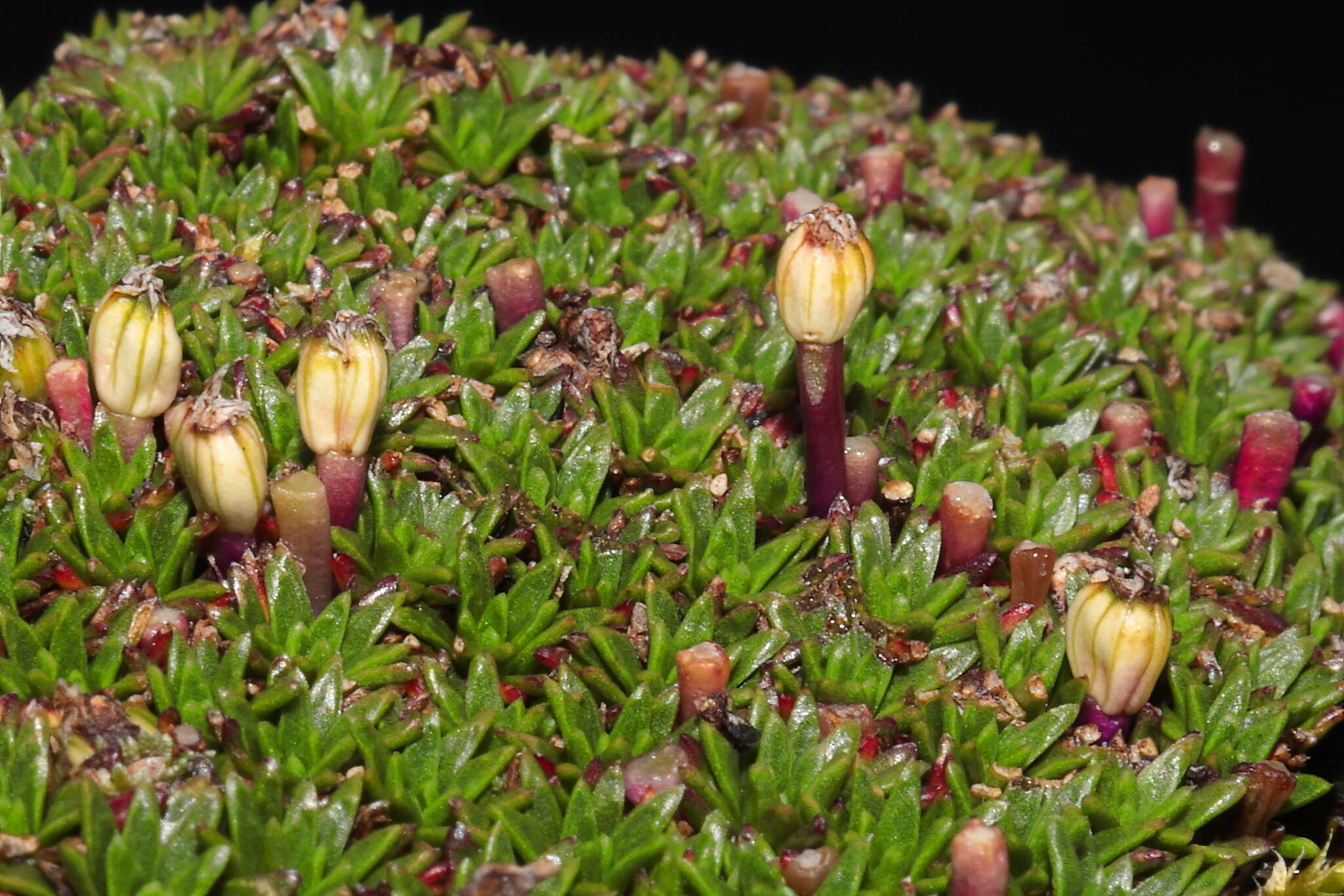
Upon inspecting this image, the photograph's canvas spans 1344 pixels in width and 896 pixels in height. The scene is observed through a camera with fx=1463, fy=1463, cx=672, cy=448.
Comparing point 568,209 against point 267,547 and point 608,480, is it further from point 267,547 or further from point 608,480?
point 267,547

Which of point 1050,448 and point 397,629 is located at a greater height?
point 1050,448

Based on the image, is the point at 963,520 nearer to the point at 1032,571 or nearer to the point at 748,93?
the point at 1032,571

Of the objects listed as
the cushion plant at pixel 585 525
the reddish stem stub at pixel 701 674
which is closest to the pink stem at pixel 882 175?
the cushion plant at pixel 585 525

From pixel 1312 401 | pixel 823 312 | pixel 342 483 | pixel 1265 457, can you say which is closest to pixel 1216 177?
pixel 1312 401

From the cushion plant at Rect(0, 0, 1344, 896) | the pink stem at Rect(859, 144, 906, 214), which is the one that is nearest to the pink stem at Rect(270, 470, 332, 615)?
the cushion plant at Rect(0, 0, 1344, 896)

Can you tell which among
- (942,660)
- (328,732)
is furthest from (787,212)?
(328,732)

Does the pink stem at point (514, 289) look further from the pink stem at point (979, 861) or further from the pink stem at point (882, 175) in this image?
the pink stem at point (979, 861)
